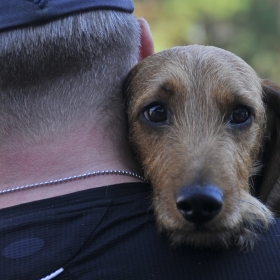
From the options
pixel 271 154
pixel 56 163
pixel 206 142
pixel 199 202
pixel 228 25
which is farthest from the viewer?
pixel 228 25

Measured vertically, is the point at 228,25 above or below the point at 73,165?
below

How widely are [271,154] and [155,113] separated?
1.09 meters

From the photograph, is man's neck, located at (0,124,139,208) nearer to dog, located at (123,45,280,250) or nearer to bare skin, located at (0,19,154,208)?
bare skin, located at (0,19,154,208)

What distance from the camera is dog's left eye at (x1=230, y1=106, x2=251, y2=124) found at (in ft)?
13.7

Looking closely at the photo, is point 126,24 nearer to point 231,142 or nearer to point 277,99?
point 231,142

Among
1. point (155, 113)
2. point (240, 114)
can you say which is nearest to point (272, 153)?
point (240, 114)

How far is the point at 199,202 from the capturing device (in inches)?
123

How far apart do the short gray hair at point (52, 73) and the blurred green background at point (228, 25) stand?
1050 inches

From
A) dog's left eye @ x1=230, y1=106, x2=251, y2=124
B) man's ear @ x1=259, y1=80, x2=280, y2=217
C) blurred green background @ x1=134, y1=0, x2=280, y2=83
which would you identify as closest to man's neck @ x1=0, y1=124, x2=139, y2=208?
dog's left eye @ x1=230, y1=106, x2=251, y2=124

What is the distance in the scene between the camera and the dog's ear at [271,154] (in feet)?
14.6

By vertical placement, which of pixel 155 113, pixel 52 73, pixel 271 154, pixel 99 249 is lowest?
pixel 271 154

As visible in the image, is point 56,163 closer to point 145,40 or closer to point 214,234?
point 214,234

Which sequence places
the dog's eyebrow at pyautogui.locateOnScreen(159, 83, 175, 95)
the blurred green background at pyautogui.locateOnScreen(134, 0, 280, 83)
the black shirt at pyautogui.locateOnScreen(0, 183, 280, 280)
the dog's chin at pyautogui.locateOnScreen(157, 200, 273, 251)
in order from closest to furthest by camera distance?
the black shirt at pyautogui.locateOnScreen(0, 183, 280, 280), the dog's chin at pyautogui.locateOnScreen(157, 200, 273, 251), the dog's eyebrow at pyautogui.locateOnScreen(159, 83, 175, 95), the blurred green background at pyautogui.locateOnScreen(134, 0, 280, 83)

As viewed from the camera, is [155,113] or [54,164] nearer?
[54,164]
